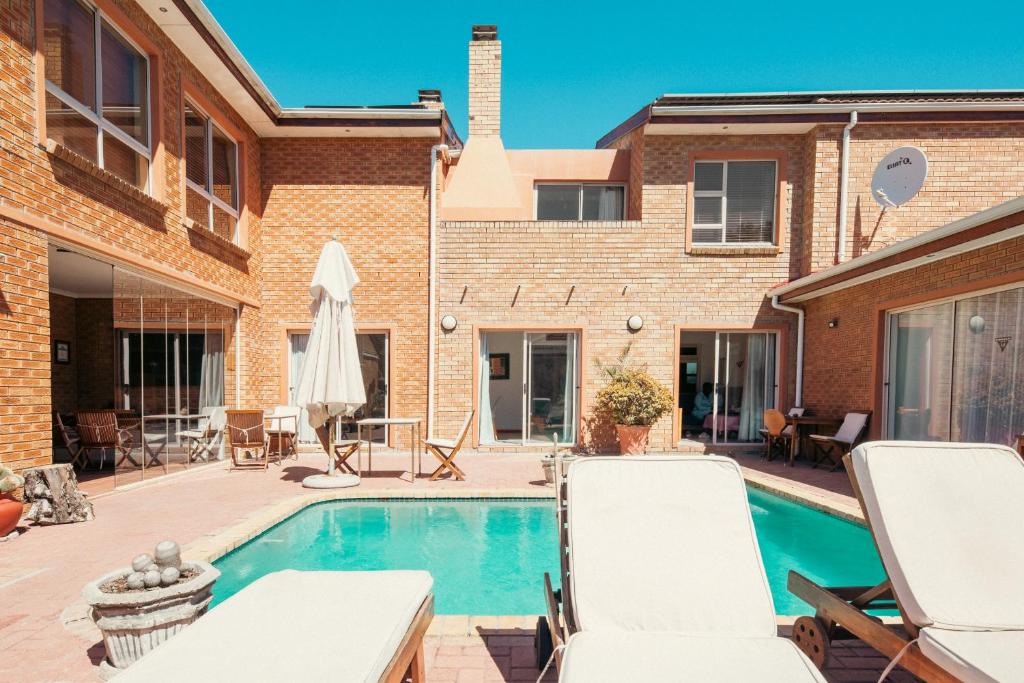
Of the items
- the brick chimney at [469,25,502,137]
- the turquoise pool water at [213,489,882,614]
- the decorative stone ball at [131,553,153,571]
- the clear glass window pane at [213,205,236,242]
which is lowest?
the turquoise pool water at [213,489,882,614]

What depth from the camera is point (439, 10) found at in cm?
1012

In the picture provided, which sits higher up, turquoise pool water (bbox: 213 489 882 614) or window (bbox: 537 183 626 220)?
window (bbox: 537 183 626 220)

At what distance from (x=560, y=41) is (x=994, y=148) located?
9244 millimetres

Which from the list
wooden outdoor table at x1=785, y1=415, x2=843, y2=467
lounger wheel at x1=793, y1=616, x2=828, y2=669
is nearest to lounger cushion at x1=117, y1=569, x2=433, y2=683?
lounger wheel at x1=793, y1=616, x2=828, y2=669

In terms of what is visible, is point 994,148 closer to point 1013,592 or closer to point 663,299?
point 663,299

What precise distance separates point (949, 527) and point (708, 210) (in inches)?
299

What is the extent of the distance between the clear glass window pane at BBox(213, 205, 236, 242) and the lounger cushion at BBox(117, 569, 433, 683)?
7.18 meters

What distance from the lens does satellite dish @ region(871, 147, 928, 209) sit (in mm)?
7469

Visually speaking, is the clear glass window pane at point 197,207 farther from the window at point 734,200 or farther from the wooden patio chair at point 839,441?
the wooden patio chair at point 839,441

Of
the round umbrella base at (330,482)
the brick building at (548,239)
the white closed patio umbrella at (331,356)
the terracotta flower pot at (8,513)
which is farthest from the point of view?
the brick building at (548,239)

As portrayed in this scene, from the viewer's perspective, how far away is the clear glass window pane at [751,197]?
29.0 ft

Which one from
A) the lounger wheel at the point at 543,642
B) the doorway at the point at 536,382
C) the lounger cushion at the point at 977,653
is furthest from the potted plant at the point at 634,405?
the lounger cushion at the point at 977,653

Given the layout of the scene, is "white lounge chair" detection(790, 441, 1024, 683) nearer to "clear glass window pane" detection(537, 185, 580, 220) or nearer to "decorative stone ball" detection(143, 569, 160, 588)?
"decorative stone ball" detection(143, 569, 160, 588)

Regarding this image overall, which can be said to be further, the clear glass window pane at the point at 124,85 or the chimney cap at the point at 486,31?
the chimney cap at the point at 486,31
